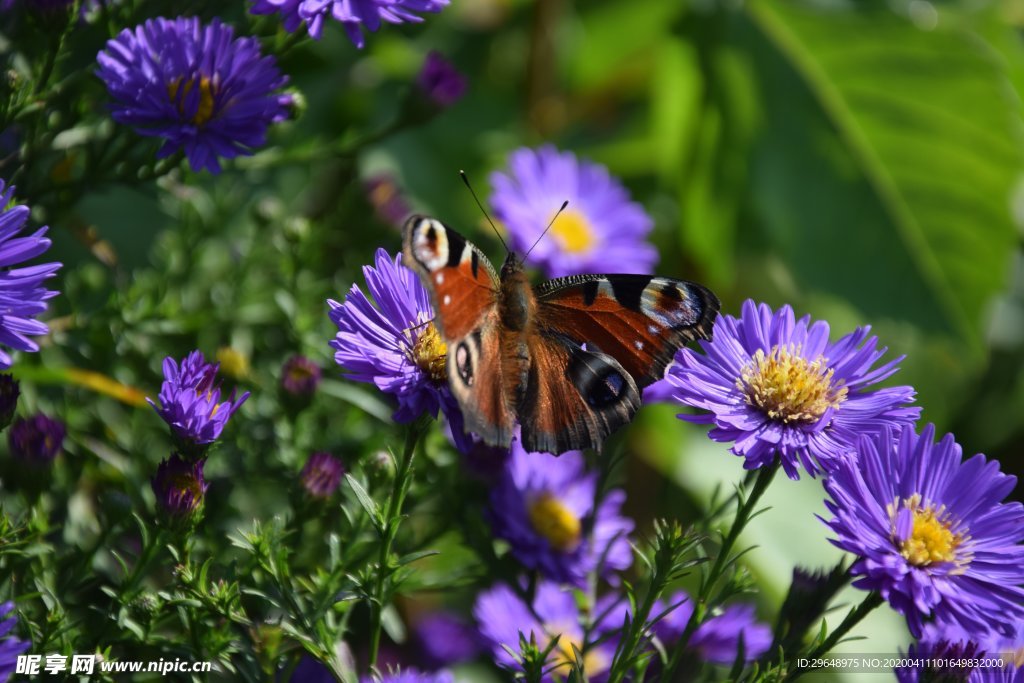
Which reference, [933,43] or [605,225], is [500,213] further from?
[933,43]

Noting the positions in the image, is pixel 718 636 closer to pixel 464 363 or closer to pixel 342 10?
pixel 464 363

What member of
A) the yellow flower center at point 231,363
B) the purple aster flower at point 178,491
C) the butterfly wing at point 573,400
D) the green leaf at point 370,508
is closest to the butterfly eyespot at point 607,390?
the butterfly wing at point 573,400

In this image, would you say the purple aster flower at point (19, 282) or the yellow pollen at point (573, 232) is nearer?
the purple aster flower at point (19, 282)

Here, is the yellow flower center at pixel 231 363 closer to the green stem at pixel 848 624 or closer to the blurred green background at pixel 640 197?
the blurred green background at pixel 640 197

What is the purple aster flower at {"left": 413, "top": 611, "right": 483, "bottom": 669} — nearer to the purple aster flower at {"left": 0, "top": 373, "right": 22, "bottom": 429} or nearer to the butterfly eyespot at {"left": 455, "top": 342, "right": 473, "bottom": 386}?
the butterfly eyespot at {"left": 455, "top": 342, "right": 473, "bottom": 386}

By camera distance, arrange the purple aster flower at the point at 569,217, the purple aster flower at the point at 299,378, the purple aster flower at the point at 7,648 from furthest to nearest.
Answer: the purple aster flower at the point at 569,217, the purple aster flower at the point at 299,378, the purple aster flower at the point at 7,648

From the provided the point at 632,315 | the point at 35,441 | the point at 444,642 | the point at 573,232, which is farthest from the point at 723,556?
the point at 573,232
